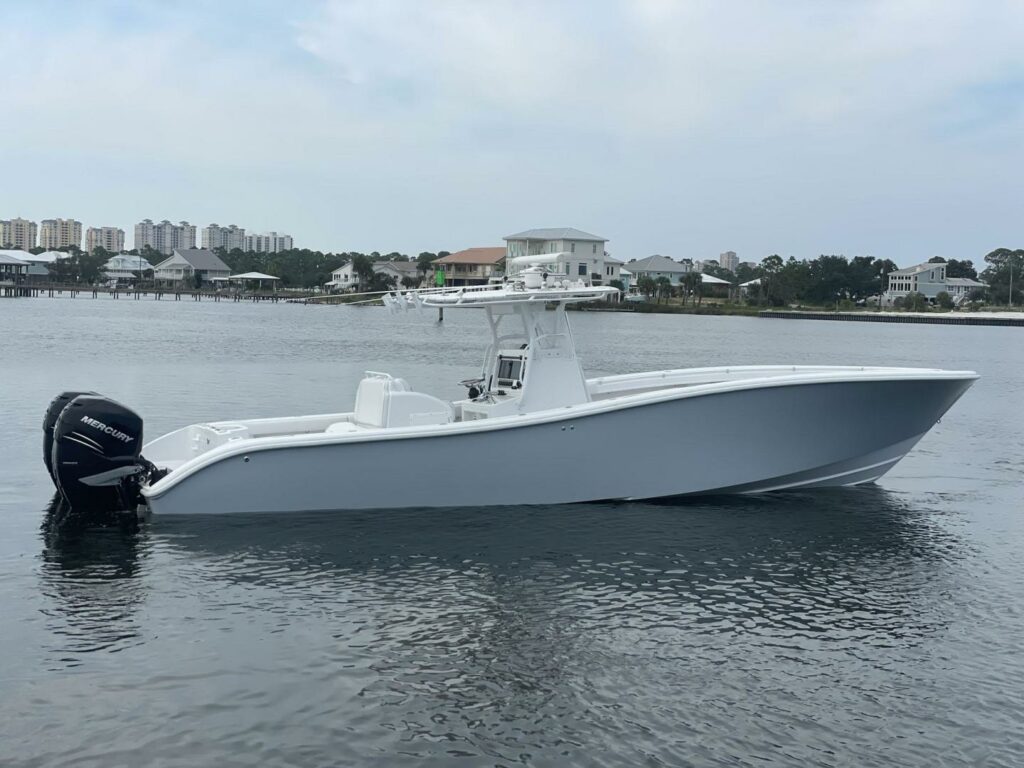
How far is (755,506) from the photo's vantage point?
46.0 ft

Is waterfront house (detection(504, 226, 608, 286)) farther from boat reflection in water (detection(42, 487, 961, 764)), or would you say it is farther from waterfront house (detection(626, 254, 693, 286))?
waterfront house (detection(626, 254, 693, 286))

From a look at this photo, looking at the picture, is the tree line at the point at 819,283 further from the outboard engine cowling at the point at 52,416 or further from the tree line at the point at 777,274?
the outboard engine cowling at the point at 52,416

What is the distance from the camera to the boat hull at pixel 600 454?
12.2m

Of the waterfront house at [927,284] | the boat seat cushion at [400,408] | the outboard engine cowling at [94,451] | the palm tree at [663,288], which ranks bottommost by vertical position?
the outboard engine cowling at [94,451]

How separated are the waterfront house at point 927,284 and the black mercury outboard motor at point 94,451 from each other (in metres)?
154

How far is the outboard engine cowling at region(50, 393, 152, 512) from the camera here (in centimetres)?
1178

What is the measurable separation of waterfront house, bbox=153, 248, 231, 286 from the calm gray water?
15817cm

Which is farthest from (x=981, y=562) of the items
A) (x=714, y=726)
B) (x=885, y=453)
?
(x=714, y=726)

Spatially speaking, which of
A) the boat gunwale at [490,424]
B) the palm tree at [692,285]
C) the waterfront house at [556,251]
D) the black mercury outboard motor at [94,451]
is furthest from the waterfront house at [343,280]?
the boat gunwale at [490,424]

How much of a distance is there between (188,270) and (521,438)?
542ft

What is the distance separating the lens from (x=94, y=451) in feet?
39.0

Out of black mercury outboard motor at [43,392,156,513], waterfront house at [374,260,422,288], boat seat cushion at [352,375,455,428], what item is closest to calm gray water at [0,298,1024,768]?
black mercury outboard motor at [43,392,156,513]

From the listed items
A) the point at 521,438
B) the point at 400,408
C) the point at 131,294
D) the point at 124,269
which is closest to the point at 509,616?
the point at 521,438

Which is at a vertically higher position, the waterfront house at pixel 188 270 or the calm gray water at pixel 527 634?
the waterfront house at pixel 188 270
